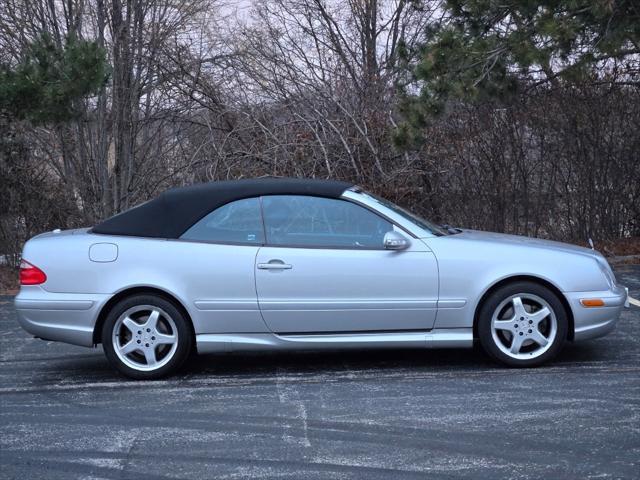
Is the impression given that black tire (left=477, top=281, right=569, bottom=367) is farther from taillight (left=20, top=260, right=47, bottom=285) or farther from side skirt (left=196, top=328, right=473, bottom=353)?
taillight (left=20, top=260, right=47, bottom=285)

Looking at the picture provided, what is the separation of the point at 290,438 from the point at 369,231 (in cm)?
218

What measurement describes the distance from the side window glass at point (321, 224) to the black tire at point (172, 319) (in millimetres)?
910

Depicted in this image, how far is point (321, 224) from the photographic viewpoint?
7.40 m

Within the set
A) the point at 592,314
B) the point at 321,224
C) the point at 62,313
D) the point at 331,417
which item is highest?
the point at 321,224

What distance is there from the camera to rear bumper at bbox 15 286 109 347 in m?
7.28

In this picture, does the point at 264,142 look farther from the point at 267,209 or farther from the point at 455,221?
the point at 267,209

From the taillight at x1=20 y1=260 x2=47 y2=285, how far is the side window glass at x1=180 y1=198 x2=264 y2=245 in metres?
1.12

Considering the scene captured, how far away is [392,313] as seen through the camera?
7211mm

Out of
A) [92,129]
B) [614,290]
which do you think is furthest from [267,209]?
[92,129]

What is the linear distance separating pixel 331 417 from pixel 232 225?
1.98m

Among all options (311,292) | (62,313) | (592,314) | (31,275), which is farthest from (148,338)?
(592,314)

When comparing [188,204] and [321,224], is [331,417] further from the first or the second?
[188,204]

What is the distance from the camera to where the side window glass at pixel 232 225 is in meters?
7.38

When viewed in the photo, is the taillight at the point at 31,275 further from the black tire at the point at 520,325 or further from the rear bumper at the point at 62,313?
the black tire at the point at 520,325
